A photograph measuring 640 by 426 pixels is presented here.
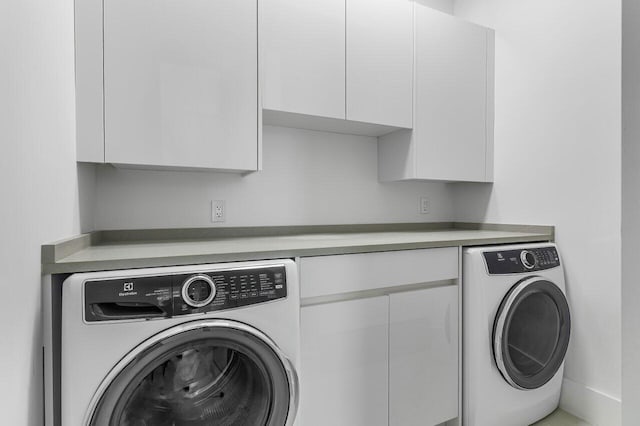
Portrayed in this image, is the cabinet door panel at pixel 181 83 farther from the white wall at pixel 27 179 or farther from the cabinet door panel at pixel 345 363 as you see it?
the cabinet door panel at pixel 345 363

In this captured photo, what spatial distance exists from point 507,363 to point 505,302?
28 centimetres

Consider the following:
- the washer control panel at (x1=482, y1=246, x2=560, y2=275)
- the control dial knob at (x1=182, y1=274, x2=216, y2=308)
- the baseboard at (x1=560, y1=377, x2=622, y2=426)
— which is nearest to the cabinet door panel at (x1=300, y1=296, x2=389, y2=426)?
the control dial knob at (x1=182, y1=274, x2=216, y2=308)

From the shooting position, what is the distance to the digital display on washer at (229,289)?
1086 millimetres

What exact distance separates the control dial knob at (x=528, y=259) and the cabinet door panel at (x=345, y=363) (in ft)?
2.57

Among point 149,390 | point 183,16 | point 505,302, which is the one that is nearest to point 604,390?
point 505,302

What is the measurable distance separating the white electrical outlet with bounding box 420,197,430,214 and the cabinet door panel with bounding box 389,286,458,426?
2.98 ft

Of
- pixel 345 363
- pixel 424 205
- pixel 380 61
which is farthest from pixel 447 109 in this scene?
pixel 345 363

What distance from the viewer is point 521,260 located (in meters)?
1.81

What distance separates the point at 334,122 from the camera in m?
2.00

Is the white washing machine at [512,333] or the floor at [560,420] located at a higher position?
the white washing machine at [512,333]

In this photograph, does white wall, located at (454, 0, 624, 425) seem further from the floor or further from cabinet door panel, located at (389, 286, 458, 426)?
cabinet door panel, located at (389, 286, 458, 426)

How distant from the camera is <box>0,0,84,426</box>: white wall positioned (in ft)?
2.49

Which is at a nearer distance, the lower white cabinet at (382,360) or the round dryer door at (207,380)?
the round dryer door at (207,380)

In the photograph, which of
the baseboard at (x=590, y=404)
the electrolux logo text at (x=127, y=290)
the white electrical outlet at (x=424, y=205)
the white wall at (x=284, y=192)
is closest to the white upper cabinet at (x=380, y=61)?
the white wall at (x=284, y=192)
